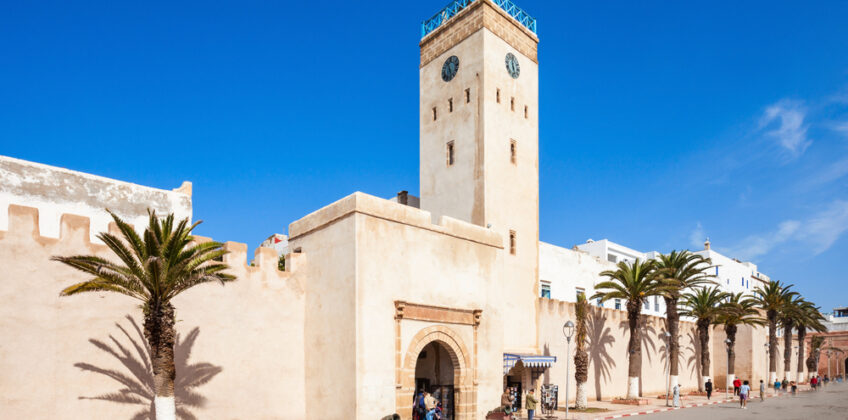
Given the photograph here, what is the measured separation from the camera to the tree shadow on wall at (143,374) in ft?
48.2

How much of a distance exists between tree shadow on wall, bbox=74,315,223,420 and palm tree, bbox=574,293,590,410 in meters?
15.3

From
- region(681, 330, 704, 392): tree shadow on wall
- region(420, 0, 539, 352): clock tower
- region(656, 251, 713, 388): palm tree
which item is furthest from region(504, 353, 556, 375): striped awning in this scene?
region(681, 330, 704, 392): tree shadow on wall

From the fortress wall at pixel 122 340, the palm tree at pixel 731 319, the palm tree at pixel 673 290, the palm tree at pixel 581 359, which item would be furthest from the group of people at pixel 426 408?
the palm tree at pixel 731 319

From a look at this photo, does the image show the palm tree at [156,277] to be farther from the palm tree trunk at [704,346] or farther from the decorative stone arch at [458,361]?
the palm tree trunk at [704,346]

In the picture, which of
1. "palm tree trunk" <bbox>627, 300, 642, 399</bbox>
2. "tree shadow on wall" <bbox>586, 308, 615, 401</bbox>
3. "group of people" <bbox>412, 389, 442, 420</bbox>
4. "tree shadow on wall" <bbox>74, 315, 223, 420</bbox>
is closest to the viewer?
"tree shadow on wall" <bbox>74, 315, 223, 420</bbox>

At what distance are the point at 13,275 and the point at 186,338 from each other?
14.1 ft

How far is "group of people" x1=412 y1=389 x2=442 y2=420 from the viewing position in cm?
1702

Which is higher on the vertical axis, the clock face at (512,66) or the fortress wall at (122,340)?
the clock face at (512,66)

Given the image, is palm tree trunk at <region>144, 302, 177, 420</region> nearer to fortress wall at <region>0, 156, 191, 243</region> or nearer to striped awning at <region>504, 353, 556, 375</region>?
fortress wall at <region>0, 156, 191, 243</region>

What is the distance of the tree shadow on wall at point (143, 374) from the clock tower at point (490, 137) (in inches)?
437

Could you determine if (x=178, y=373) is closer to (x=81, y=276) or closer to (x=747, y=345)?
(x=81, y=276)

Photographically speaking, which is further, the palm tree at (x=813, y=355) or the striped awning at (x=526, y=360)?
the palm tree at (x=813, y=355)

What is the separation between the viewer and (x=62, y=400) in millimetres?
13758

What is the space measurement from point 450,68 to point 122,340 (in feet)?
52.8
